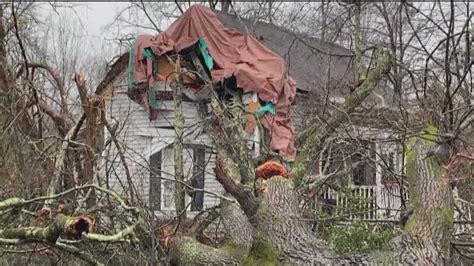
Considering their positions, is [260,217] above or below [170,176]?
below

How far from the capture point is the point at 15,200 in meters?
5.89

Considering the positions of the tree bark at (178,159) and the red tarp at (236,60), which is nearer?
the tree bark at (178,159)

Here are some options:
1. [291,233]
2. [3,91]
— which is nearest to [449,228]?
[291,233]

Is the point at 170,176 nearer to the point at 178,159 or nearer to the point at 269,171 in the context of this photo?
the point at 178,159

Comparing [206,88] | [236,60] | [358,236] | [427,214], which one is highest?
[236,60]

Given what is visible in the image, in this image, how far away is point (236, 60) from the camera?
13891mm

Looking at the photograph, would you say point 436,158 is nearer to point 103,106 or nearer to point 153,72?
point 103,106

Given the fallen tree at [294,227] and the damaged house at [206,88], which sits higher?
the damaged house at [206,88]

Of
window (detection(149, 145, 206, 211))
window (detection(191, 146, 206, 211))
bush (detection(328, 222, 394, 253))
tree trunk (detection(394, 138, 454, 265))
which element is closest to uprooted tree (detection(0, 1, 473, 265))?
tree trunk (detection(394, 138, 454, 265))

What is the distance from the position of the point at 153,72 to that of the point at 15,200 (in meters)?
7.75

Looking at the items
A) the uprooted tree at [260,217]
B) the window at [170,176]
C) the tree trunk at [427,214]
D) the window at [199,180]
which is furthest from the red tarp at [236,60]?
the tree trunk at [427,214]

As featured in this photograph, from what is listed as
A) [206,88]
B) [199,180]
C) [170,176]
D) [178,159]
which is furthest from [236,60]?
[178,159]

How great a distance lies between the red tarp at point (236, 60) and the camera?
13.2 metres

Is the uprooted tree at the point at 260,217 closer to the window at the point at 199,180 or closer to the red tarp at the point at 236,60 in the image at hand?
the window at the point at 199,180
